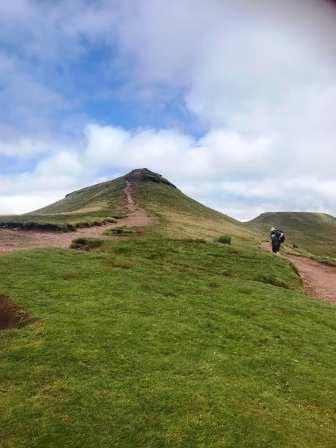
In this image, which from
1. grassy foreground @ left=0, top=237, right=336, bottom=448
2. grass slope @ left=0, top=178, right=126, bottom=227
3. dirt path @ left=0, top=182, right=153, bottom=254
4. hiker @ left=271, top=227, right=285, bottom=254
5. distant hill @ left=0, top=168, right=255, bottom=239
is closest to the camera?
grassy foreground @ left=0, top=237, right=336, bottom=448

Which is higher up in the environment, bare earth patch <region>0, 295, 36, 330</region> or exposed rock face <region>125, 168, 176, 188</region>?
exposed rock face <region>125, 168, 176, 188</region>

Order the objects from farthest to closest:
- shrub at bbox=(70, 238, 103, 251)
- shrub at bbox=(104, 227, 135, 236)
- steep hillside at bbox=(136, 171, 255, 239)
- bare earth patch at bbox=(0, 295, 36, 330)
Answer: steep hillside at bbox=(136, 171, 255, 239), shrub at bbox=(104, 227, 135, 236), shrub at bbox=(70, 238, 103, 251), bare earth patch at bbox=(0, 295, 36, 330)

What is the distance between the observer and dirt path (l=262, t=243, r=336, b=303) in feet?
125

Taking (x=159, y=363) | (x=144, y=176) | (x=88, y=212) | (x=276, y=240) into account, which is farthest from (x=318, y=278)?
(x=144, y=176)

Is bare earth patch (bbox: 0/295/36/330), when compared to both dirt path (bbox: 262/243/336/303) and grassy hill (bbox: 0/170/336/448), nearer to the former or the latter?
grassy hill (bbox: 0/170/336/448)

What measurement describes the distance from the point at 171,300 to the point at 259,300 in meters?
5.84

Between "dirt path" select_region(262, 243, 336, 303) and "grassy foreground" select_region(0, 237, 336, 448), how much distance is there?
8966mm

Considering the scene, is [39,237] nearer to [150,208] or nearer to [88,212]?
[88,212]

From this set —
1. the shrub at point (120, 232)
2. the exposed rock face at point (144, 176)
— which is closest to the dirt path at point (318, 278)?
the shrub at point (120, 232)

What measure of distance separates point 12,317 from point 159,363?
754 cm

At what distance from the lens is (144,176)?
148875 millimetres

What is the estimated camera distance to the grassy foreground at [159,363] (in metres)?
13.3

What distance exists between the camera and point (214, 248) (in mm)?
44688

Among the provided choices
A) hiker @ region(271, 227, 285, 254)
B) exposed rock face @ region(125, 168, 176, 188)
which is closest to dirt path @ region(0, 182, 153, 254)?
hiker @ region(271, 227, 285, 254)
